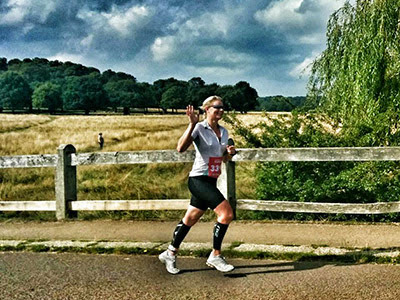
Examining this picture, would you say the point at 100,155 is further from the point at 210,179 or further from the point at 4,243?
the point at 210,179

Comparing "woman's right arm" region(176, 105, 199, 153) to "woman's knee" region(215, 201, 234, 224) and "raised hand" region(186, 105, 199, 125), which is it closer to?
"raised hand" region(186, 105, 199, 125)

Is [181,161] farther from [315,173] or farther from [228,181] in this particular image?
[315,173]

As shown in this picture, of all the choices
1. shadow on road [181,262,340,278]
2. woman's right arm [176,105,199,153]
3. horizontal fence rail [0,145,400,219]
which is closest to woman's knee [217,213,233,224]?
shadow on road [181,262,340,278]

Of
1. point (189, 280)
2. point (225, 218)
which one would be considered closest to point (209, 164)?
point (225, 218)

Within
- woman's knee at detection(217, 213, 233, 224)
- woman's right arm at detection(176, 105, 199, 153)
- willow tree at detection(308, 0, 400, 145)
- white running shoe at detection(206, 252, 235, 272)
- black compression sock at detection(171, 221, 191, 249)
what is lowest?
white running shoe at detection(206, 252, 235, 272)

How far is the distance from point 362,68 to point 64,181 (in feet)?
21.0

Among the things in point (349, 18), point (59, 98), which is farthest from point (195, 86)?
point (349, 18)

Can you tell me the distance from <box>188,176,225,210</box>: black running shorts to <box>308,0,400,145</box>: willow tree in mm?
4784

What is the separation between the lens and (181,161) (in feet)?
27.2

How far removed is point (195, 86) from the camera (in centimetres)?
15475

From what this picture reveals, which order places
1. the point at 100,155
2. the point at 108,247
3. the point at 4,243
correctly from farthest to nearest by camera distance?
the point at 100,155 < the point at 4,243 < the point at 108,247

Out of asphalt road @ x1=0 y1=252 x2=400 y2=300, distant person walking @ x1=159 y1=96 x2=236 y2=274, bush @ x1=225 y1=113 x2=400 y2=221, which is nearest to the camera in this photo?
asphalt road @ x1=0 y1=252 x2=400 y2=300

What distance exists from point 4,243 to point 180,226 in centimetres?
289

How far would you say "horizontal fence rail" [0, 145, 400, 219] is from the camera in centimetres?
762
